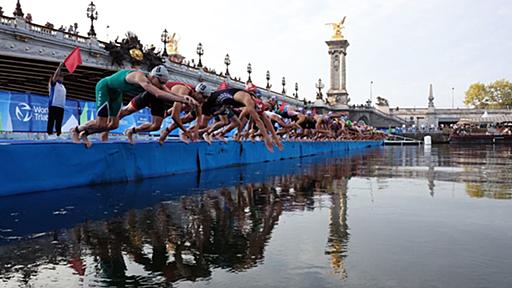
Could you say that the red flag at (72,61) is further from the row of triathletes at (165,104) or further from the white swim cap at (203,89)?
the white swim cap at (203,89)

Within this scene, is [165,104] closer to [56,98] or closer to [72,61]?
[72,61]

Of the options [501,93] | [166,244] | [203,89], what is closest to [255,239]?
[166,244]

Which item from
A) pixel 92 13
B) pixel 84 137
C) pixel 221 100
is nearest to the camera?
pixel 84 137

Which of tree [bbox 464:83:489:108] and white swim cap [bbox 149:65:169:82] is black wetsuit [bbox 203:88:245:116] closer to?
white swim cap [bbox 149:65:169:82]

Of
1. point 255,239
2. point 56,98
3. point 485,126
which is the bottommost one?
point 255,239

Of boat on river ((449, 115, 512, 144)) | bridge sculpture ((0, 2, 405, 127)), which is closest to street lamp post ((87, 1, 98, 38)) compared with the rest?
bridge sculpture ((0, 2, 405, 127))

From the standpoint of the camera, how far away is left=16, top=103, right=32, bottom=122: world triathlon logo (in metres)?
16.3

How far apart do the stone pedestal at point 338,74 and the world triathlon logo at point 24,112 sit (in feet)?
367

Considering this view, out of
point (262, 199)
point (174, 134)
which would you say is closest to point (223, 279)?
point (262, 199)

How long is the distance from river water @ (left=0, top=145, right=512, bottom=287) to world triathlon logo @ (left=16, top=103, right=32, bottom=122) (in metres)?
10.00

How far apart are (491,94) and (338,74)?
6994cm

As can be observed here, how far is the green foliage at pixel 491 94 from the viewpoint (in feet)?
528

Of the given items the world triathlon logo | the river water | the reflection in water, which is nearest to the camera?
the river water

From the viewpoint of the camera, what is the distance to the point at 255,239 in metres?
4.44
